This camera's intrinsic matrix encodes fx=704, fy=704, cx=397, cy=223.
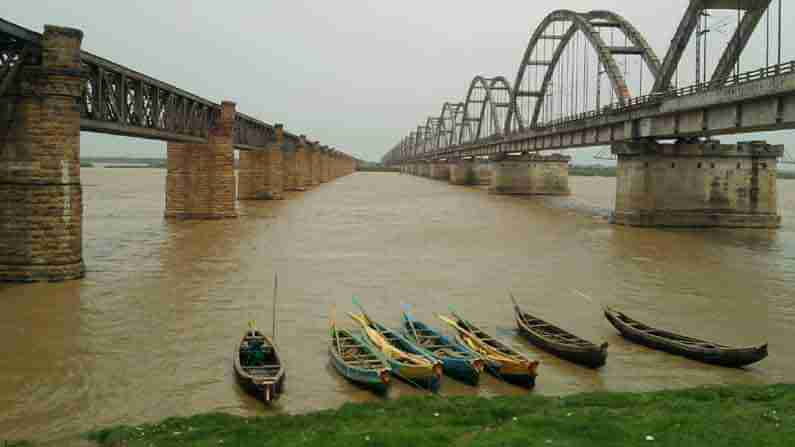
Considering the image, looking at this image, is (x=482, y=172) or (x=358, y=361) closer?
(x=358, y=361)

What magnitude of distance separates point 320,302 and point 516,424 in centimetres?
1107

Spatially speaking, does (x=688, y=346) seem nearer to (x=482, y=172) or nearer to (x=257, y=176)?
(x=257, y=176)

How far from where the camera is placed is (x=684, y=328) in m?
17.9

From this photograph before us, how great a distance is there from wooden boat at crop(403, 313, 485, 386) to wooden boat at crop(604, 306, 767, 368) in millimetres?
4414

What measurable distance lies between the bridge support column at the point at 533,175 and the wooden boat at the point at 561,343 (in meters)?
77.3

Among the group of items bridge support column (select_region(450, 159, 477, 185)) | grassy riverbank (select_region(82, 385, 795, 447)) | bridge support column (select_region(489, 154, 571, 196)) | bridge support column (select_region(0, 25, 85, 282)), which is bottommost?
grassy riverbank (select_region(82, 385, 795, 447))

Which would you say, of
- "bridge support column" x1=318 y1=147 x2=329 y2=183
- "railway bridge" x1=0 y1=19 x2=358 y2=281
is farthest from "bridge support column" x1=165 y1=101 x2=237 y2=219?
"bridge support column" x1=318 y1=147 x2=329 y2=183

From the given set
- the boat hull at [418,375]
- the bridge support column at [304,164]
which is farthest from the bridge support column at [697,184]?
the bridge support column at [304,164]

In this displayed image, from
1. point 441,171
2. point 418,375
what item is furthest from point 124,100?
point 441,171

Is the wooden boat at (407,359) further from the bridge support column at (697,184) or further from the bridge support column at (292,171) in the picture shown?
the bridge support column at (292,171)

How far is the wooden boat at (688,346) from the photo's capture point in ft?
44.7

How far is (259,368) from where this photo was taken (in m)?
12.7

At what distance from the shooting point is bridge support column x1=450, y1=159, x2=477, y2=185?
141750mm

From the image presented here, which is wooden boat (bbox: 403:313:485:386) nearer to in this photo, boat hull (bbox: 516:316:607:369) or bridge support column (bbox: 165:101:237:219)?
boat hull (bbox: 516:316:607:369)
